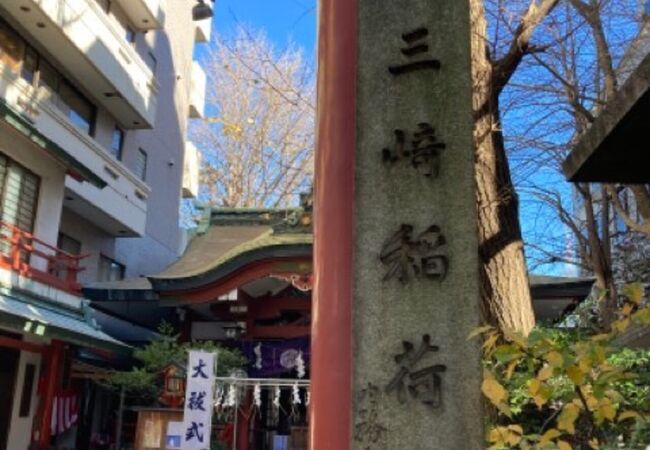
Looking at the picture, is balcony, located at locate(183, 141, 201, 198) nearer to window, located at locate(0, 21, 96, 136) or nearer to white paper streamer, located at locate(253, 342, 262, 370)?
window, located at locate(0, 21, 96, 136)

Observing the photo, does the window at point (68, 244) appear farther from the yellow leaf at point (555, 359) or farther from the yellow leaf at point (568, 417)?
the yellow leaf at point (555, 359)

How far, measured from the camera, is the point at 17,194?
15.2 meters

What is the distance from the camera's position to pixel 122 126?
70.7 feet

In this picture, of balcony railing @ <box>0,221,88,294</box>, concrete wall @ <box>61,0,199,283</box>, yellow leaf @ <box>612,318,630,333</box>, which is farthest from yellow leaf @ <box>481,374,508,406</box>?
concrete wall @ <box>61,0,199,283</box>

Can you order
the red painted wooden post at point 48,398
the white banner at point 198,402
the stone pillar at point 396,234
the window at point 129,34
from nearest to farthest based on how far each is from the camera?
the stone pillar at point 396,234, the white banner at point 198,402, the red painted wooden post at point 48,398, the window at point 129,34

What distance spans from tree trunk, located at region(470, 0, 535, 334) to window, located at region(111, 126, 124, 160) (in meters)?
16.0

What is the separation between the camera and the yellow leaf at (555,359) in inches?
110

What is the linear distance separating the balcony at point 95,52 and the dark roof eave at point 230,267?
20.5 ft

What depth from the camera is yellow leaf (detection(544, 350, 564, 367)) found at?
279cm

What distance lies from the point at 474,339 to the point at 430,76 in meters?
1.69

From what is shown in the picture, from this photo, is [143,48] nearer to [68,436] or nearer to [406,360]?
[68,436]

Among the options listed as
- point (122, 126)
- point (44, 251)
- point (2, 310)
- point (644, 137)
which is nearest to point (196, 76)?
point (122, 126)

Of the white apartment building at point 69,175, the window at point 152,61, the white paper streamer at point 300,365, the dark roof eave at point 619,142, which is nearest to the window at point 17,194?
the white apartment building at point 69,175

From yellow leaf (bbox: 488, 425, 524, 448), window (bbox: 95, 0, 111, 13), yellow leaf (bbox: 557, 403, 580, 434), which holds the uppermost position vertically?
window (bbox: 95, 0, 111, 13)
